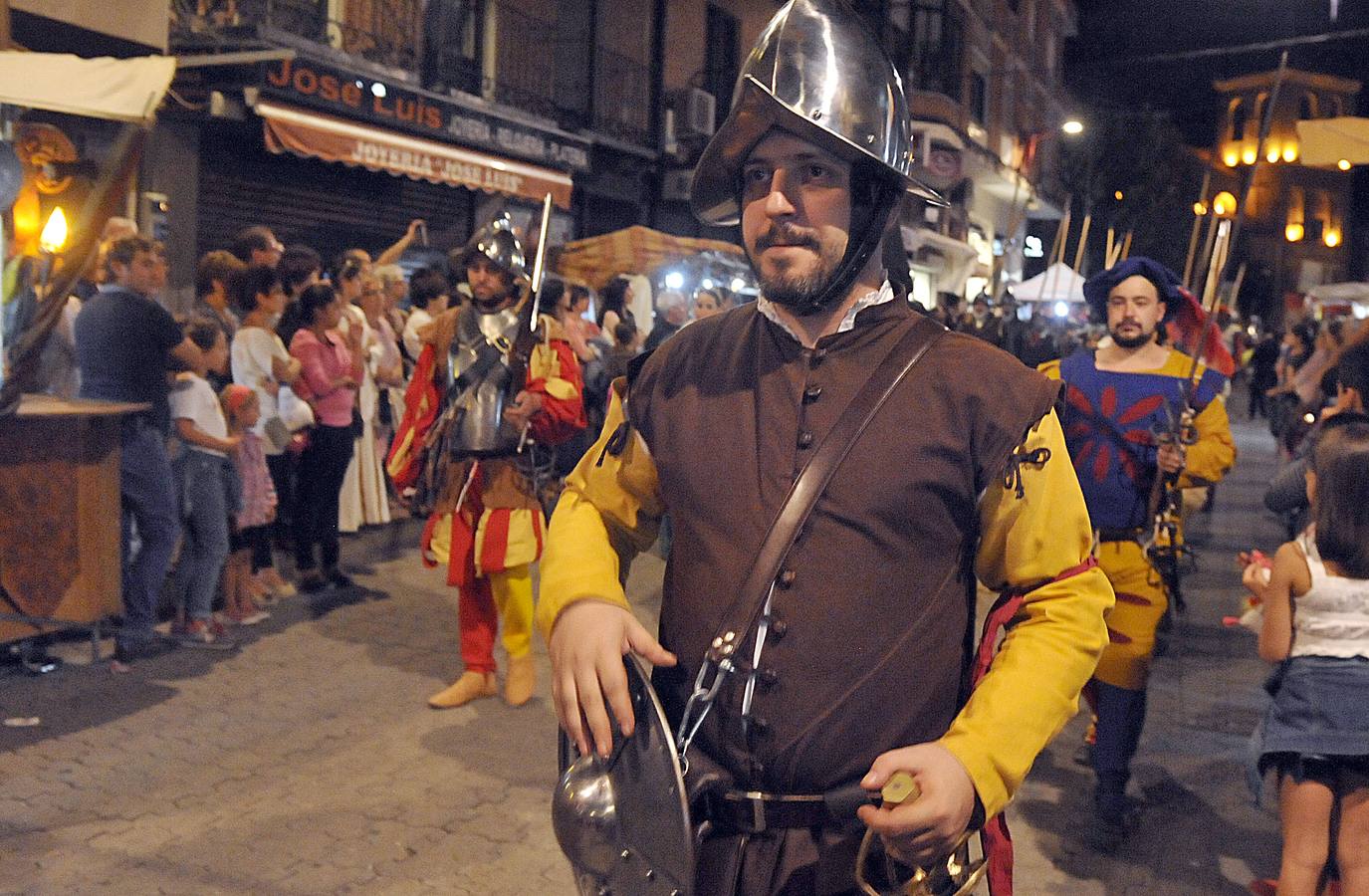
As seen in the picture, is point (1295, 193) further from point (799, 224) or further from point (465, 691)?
point (799, 224)

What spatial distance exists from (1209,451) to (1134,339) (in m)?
0.51

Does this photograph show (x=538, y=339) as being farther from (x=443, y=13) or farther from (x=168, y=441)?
(x=443, y=13)

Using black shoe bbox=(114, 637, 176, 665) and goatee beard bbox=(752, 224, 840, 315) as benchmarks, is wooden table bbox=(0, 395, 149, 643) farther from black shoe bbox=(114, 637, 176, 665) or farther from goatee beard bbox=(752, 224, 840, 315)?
goatee beard bbox=(752, 224, 840, 315)

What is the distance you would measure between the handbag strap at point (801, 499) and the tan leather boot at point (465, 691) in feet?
13.5

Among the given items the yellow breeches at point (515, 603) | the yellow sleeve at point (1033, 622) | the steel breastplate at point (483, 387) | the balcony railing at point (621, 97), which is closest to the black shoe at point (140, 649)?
the yellow breeches at point (515, 603)

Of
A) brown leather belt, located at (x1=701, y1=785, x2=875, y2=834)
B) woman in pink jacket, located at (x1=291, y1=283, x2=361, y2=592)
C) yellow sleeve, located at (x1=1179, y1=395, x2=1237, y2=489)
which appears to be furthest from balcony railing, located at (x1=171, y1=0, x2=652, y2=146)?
brown leather belt, located at (x1=701, y1=785, x2=875, y2=834)

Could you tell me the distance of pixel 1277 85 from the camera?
4.86 metres

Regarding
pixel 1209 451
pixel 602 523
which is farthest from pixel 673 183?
pixel 602 523

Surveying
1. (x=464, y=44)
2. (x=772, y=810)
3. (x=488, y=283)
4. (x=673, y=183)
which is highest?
(x=464, y=44)

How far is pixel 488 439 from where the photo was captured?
5617mm

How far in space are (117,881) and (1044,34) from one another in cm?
4921

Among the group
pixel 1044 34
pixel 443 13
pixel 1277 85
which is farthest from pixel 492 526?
pixel 1044 34

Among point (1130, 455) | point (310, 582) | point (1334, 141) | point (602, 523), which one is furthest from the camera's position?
point (310, 582)

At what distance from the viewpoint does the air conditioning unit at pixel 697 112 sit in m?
19.7
